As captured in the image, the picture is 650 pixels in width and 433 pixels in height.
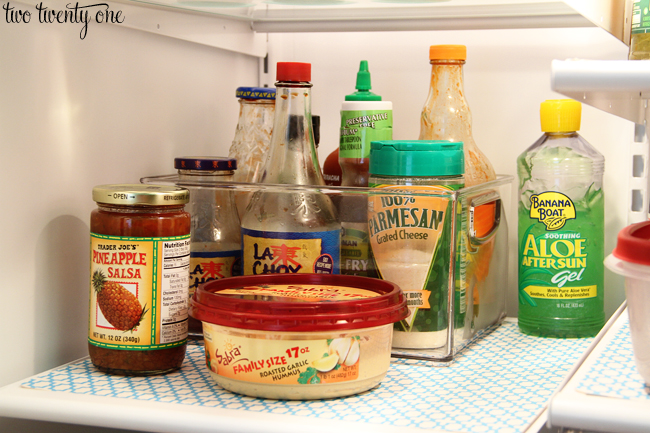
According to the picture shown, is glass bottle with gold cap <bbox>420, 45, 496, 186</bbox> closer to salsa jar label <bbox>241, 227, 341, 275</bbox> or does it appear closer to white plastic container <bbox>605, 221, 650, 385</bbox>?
salsa jar label <bbox>241, 227, 341, 275</bbox>

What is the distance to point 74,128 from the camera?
834 millimetres

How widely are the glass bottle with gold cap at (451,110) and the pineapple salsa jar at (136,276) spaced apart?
1.25ft

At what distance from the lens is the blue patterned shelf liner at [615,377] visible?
1.96 ft

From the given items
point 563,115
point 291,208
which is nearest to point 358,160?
point 291,208

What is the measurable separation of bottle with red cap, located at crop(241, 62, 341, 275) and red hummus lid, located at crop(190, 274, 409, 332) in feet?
0.17

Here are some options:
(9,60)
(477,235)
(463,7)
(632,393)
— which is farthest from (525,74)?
(9,60)

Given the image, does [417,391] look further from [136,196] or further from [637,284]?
[136,196]

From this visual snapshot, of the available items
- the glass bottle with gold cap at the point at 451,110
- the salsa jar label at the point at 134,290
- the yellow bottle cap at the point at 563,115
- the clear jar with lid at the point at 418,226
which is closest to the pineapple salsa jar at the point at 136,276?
the salsa jar label at the point at 134,290

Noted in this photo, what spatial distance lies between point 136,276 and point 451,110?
1.58 ft

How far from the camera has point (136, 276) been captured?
73cm

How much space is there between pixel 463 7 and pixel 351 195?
1.41ft

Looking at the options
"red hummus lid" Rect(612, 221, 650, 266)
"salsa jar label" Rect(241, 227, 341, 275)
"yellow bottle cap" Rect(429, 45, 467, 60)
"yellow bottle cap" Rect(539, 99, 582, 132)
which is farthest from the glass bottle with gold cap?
"red hummus lid" Rect(612, 221, 650, 266)

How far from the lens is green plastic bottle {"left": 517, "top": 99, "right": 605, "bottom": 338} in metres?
0.92

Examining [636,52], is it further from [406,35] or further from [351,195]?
[406,35]
